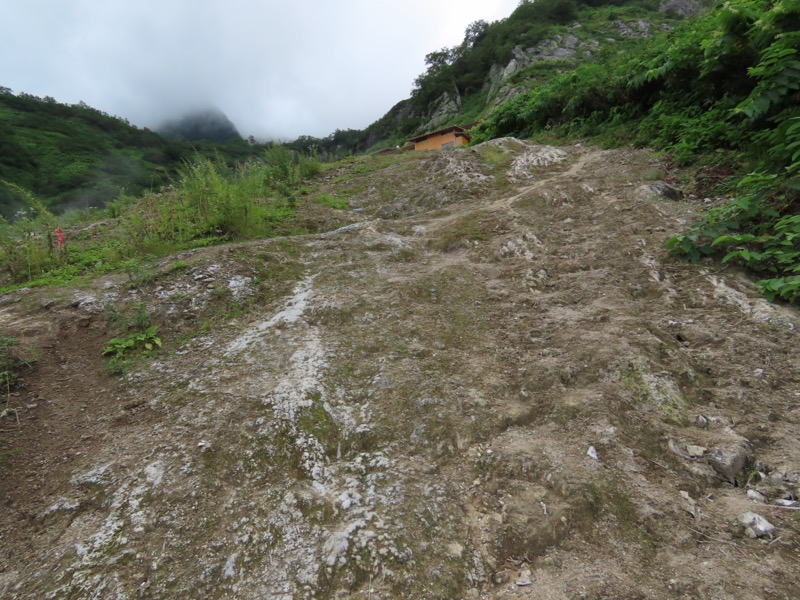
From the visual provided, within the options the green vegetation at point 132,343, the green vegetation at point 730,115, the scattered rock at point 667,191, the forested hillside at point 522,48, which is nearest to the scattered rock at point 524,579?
the green vegetation at point 730,115

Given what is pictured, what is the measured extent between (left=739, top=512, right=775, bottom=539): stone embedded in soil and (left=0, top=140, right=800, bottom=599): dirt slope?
1.2 inches

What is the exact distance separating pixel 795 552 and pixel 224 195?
820 centimetres

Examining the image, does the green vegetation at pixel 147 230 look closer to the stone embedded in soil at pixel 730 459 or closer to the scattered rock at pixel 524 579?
the scattered rock at pixel 524 579

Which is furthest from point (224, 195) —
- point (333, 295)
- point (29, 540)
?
A: point (29, 540)

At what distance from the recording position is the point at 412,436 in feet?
11.1

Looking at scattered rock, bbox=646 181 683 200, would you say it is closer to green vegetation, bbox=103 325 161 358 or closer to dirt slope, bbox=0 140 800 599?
dirt slope, bbox=0 140 800 599

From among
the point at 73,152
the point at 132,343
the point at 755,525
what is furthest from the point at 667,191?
the point at 73,152

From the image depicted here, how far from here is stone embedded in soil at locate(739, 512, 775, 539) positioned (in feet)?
7.59

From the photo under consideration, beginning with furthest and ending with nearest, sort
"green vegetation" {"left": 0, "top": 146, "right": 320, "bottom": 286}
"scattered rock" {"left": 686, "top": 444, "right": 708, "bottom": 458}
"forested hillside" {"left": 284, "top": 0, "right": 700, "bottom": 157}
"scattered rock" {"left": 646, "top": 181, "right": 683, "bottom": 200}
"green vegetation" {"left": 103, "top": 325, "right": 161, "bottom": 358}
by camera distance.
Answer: "forested hillside" {"left": 284, "top": 0, "right": 700, "bottom": 157} → "scattered rock" {"left": 646, "top": 181, "right": 683, "bottom": 200} → "green vegetation" {"left": 0, "top": 146, "right": 320, "bottom": 286} → "green vegetation" {"left": 103, "top": 325, "right": 161, "bottom": 358} → "scattered rock" {"left": 686, "top": 444, "right": 708, "bottom": 458}

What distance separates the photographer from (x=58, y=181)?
4259 centimetres

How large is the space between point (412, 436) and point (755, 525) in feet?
7.62

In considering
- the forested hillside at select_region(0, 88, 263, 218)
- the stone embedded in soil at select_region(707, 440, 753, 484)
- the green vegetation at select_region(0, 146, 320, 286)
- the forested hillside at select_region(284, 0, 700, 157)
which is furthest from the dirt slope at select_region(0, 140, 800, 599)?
the forested hillside at select_region(284, 0, 700, 157)

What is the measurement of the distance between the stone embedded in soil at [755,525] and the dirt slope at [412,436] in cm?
3

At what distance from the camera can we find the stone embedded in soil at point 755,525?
2.31 metres
